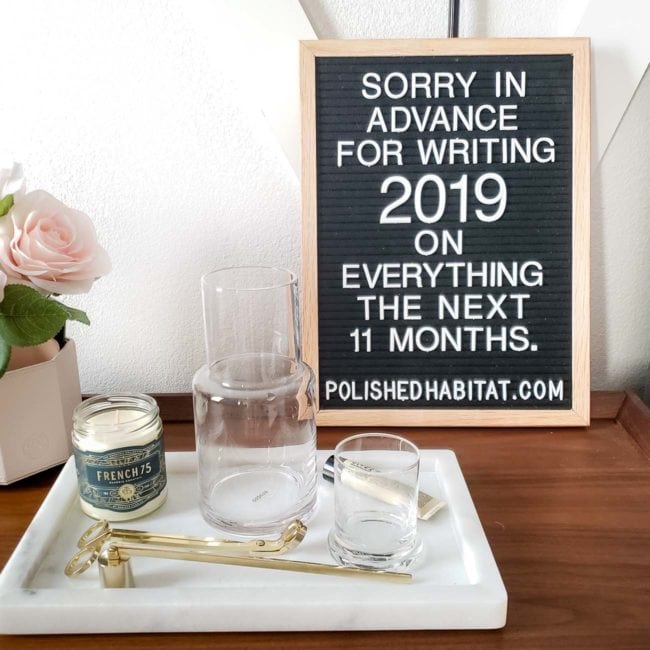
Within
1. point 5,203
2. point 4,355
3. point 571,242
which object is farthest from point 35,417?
point 571,242

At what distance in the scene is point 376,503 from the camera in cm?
69

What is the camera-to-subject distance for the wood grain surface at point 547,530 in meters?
0.56

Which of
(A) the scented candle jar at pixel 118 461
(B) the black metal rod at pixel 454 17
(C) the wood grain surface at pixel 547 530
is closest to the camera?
(C) the wood grain surface at pixel 547 530

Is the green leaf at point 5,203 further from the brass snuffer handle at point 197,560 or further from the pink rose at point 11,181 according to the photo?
the brass snuffer handle at point 197,560

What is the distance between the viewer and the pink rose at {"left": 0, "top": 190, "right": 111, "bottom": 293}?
27.7 inches

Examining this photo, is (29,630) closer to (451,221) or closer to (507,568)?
(507,568)

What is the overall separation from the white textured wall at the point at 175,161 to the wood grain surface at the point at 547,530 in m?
0.10

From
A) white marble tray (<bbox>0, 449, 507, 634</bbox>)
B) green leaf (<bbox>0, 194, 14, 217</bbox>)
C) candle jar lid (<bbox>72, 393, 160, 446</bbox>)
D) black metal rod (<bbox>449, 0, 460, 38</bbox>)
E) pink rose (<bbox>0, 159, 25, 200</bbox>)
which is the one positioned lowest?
white marble tray (<bbox>0, 449, 507, 634</bbox>)

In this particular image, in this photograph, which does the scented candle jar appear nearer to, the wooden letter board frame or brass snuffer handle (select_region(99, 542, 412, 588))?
brass snuffer handle (select_region(99, 542, 412, 588))

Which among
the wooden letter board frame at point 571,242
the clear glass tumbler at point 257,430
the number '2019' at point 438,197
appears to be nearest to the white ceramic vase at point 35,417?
the clear glass tumbler at point 257,430

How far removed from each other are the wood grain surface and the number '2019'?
A: 23cm

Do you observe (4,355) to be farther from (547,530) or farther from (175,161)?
(547,530)

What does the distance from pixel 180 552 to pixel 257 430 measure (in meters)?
0.19

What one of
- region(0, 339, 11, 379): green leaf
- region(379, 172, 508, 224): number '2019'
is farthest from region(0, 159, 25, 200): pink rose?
region(379, 172, 508, 224): number '2019'
